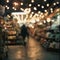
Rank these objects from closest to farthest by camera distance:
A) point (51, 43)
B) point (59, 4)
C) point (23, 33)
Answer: point (51, 43), point (23, 33), point (59, 4)

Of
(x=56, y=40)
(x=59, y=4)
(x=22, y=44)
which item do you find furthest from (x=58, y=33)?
(x=59, y=4)

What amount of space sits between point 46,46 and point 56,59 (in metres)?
5.48

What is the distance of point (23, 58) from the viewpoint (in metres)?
14.5

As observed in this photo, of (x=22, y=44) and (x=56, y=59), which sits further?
(x=22, y=44)

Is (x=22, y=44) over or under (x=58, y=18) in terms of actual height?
under

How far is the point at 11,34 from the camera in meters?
24.5

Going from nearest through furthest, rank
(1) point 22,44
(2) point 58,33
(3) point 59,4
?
(2) point 58,33 < (1) point 22,44 < (3) point 59,4

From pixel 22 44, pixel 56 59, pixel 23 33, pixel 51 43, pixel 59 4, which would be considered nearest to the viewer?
pixel 56 59

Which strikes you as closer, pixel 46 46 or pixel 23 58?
pixel 23 58

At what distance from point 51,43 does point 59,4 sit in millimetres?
9401

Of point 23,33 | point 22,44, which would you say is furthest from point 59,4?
point 22,44

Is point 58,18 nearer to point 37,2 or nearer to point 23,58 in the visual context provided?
point 37,2

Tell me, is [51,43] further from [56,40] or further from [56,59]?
[56,59]

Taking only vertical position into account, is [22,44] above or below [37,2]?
below
